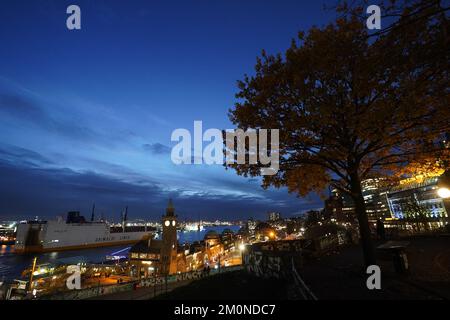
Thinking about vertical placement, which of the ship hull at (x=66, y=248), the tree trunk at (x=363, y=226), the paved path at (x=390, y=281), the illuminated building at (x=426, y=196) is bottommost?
the ship hull at (x=66, y=248)

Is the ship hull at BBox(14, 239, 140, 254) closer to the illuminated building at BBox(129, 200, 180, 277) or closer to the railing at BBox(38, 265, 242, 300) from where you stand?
the illuminated building at BBox(129, 200, 180, 277)

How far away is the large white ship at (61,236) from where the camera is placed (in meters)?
106

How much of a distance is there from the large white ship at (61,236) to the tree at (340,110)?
452 feet

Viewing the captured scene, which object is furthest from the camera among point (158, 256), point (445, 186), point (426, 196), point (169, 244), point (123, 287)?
point (426, 196)

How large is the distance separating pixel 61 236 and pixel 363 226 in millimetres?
142748

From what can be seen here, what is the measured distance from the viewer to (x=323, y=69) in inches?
360

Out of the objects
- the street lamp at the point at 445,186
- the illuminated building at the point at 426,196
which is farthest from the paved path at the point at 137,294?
the illuminated building at the point at 426,196

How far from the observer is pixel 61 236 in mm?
113250

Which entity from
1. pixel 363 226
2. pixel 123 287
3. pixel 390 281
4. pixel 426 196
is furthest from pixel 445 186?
pixel 426 196

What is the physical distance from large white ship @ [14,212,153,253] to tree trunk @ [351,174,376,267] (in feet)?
459

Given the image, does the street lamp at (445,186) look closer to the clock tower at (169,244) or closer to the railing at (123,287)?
the railing at (123,287)

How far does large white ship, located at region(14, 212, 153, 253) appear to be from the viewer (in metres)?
106

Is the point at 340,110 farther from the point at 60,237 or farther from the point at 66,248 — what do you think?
the point at 66,248

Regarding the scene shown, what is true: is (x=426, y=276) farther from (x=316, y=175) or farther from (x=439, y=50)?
(x=439, y=50)
